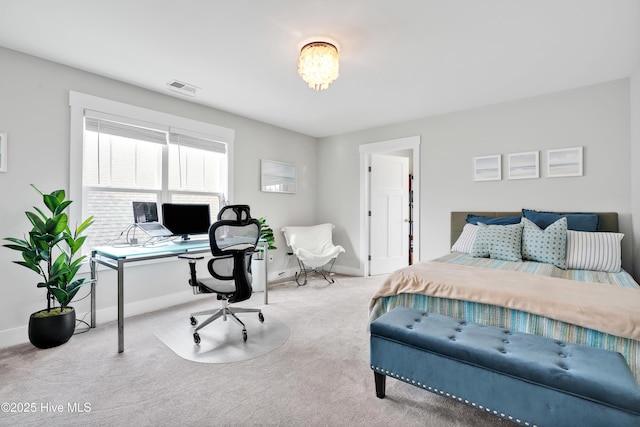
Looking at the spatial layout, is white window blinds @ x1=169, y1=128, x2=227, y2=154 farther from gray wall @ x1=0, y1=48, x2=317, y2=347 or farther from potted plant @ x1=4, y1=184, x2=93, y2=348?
potted plant @ x1=4, y1=184, x2=93, y2=348

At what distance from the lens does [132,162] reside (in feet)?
11.0

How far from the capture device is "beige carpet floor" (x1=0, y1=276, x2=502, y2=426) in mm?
1669

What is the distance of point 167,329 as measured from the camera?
2869mm

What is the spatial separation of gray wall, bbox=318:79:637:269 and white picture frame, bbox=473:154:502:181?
62mm

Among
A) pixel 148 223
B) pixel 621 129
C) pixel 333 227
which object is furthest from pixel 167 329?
pixel 621 129

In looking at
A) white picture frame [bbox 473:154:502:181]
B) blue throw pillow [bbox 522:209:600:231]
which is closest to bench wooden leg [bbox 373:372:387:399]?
blue throw pillow [bbox 522:209:600:231]

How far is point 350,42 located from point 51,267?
315 cm

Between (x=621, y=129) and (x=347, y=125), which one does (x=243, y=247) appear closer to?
(x=347, y=125)

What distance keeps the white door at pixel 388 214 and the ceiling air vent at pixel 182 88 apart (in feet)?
9.52

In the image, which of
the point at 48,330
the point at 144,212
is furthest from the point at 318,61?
the point at 48,330

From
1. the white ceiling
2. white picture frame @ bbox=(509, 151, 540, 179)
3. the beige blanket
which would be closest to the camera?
the beige blanket

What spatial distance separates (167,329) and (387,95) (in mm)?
3492

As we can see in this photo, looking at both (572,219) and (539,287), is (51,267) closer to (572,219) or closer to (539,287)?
(539,287)

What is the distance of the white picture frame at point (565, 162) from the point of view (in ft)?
10.9
